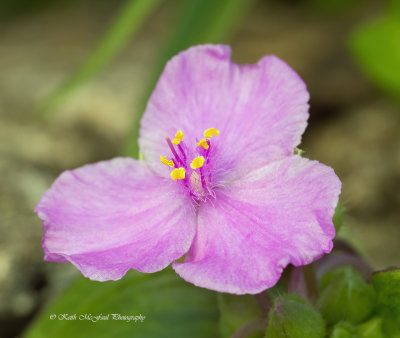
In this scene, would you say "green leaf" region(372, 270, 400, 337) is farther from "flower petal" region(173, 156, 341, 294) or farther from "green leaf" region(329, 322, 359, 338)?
"flower petal" region(173, 156, 341, 294)

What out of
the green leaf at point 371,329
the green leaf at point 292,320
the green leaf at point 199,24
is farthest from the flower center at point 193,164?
the green leaf at point 199,24

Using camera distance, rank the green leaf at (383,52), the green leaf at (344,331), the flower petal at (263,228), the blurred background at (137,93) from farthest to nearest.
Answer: the green leaf at (383,52), the blurred background at (137,93), the green leaf at (344,331), the flower petal at (263,228)

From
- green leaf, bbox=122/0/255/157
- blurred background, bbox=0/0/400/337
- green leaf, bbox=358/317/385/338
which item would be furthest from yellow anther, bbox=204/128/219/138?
green leaf, bbox=122/0/255/157

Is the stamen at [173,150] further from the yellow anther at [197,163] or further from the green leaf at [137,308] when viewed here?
the green leaf at [137,308]

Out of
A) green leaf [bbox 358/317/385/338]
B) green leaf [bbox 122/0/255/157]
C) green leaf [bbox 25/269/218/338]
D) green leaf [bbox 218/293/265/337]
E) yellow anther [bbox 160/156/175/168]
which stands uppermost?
green leaf [bbox 122/0/255/157]

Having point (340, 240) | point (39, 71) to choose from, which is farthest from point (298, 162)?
point (39, 71)

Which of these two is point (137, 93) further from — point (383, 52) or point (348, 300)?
point (348, 300)

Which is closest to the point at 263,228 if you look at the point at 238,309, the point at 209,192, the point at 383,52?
the point at 209,192

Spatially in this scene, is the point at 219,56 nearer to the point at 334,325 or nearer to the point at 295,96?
the point at 295,96
